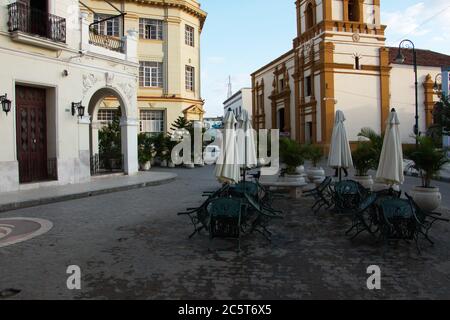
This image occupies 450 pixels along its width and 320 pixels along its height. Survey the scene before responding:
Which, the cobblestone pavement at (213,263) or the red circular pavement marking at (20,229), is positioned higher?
the red circular pavement marking at (20,229)

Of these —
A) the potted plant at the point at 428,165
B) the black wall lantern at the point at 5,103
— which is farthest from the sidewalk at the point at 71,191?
the potted plant at the point at 428,165

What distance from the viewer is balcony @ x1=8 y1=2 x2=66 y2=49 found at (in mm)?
11867

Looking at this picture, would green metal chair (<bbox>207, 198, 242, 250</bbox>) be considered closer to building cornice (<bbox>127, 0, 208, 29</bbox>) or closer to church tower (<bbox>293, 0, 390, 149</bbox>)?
church tower (<bbox>293, 0, 390, 149</bbox>)

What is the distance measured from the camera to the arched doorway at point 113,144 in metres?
17.6

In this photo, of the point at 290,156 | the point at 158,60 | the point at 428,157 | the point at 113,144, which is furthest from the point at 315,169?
the point at 158,60

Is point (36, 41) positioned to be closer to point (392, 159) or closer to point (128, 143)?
point (128, 143)

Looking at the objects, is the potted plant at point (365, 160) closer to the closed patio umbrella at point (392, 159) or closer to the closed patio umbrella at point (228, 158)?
the closed patio umbrella at point (392, 159)

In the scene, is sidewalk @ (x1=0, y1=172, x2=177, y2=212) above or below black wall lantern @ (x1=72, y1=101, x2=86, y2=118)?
below

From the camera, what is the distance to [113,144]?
21.3 m

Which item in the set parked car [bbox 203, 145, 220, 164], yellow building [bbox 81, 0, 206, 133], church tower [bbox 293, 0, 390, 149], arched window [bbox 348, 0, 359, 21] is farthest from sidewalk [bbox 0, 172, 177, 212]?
arched window [bbox 348, 0, 359, 21]

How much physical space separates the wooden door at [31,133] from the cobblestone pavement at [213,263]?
5.70 meters

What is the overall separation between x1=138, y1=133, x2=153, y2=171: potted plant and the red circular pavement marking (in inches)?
510

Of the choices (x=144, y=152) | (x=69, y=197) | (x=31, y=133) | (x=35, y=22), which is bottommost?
(x=69, y=197)

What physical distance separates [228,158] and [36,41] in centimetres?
845
